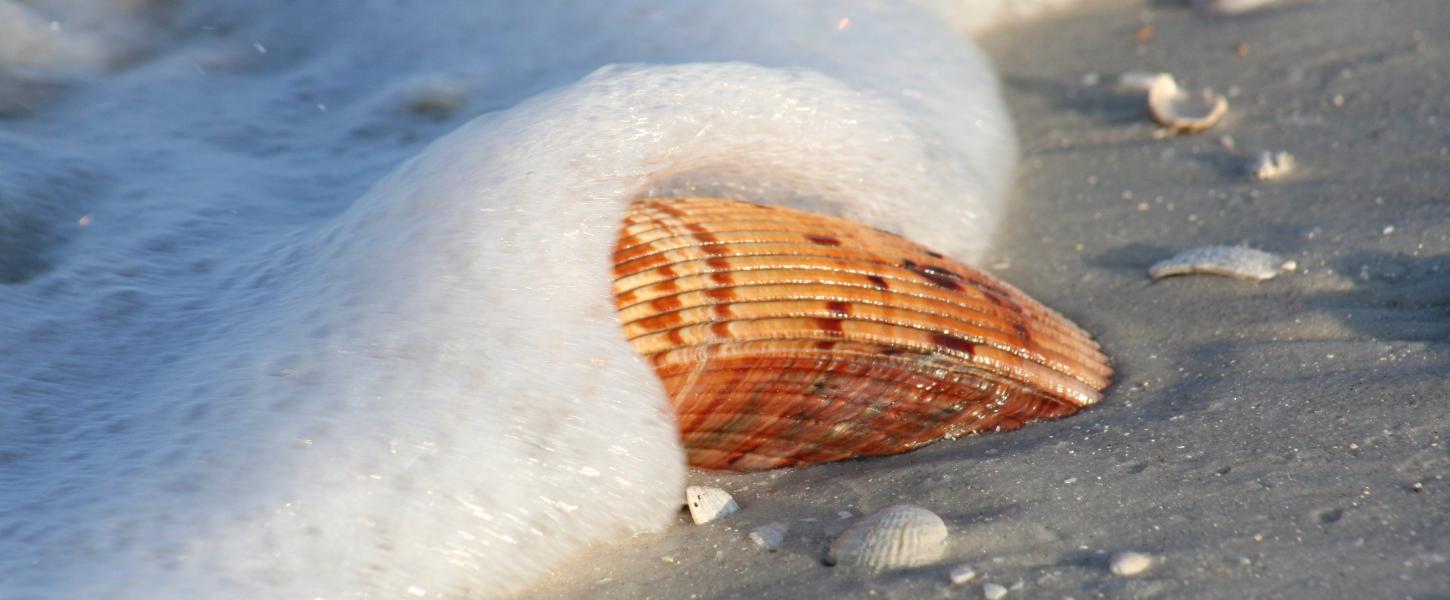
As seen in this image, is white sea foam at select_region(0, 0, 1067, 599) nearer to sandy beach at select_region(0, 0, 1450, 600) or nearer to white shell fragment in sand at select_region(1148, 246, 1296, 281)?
sandy beach at select_region(0, 0, 1450, 600)

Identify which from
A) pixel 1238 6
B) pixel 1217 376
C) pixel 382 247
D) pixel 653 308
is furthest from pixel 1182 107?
pixel 382 247

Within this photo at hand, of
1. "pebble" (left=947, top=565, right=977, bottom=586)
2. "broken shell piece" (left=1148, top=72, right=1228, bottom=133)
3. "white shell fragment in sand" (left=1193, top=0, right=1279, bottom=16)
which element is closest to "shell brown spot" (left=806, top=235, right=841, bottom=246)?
"pebble" (left=947, top=565, right=977, bottom=586)

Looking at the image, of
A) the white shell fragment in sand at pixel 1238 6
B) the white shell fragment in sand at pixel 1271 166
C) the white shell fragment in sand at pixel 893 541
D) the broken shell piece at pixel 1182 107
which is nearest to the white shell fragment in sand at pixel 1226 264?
the white shell fragment in sand at pixel 1271 166

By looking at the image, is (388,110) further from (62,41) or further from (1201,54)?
(1201,54)

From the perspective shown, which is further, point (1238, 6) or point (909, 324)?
point (1238, 6)

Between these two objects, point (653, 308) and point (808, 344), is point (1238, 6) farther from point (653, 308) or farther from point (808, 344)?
point (653, 308)

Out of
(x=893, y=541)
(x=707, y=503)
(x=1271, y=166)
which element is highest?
(x=1271, y=166)
